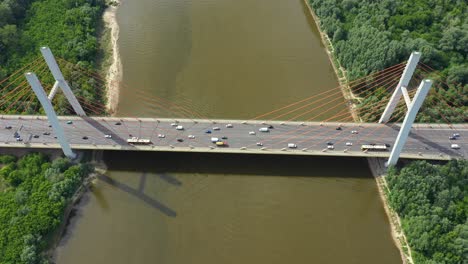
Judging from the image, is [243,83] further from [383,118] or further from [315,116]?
[383,118]

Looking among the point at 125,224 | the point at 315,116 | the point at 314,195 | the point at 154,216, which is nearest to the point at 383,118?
the point at 315,116

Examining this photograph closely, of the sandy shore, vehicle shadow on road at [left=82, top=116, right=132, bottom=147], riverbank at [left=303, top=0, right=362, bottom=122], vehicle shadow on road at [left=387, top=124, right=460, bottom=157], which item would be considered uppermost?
the sandy shore

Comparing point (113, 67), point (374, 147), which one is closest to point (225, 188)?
point (374, 147)

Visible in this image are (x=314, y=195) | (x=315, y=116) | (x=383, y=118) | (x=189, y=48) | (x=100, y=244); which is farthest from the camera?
(x=189, y=48)

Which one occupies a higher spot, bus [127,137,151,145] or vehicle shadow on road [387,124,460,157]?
bus [127,137,151,145]

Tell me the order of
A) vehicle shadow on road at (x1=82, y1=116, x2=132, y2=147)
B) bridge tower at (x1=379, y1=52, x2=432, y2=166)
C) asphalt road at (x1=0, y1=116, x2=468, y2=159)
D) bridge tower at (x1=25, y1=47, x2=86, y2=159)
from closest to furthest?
bridge tower at (x1=379, y1=52, x2=432, y2=166)
bridge tower at (x1=25, y1=47, x2=86, y2=159)
asphalt road at (x1=0, y1=116, x2=468, y2=159)
vehicle shadow on road at (x1=82, y1=116, x2=132, y2=147)

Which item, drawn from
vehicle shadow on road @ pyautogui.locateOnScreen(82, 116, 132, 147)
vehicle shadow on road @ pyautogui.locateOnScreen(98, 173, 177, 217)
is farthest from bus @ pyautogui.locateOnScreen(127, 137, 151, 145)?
vehicle shadow on road @ pyautogui.locateOnScreen(98, 173, 177, 217)

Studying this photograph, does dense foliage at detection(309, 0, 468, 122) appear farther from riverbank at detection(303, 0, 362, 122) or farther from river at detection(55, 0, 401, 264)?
river at detection(55, 0, 401, 264)
